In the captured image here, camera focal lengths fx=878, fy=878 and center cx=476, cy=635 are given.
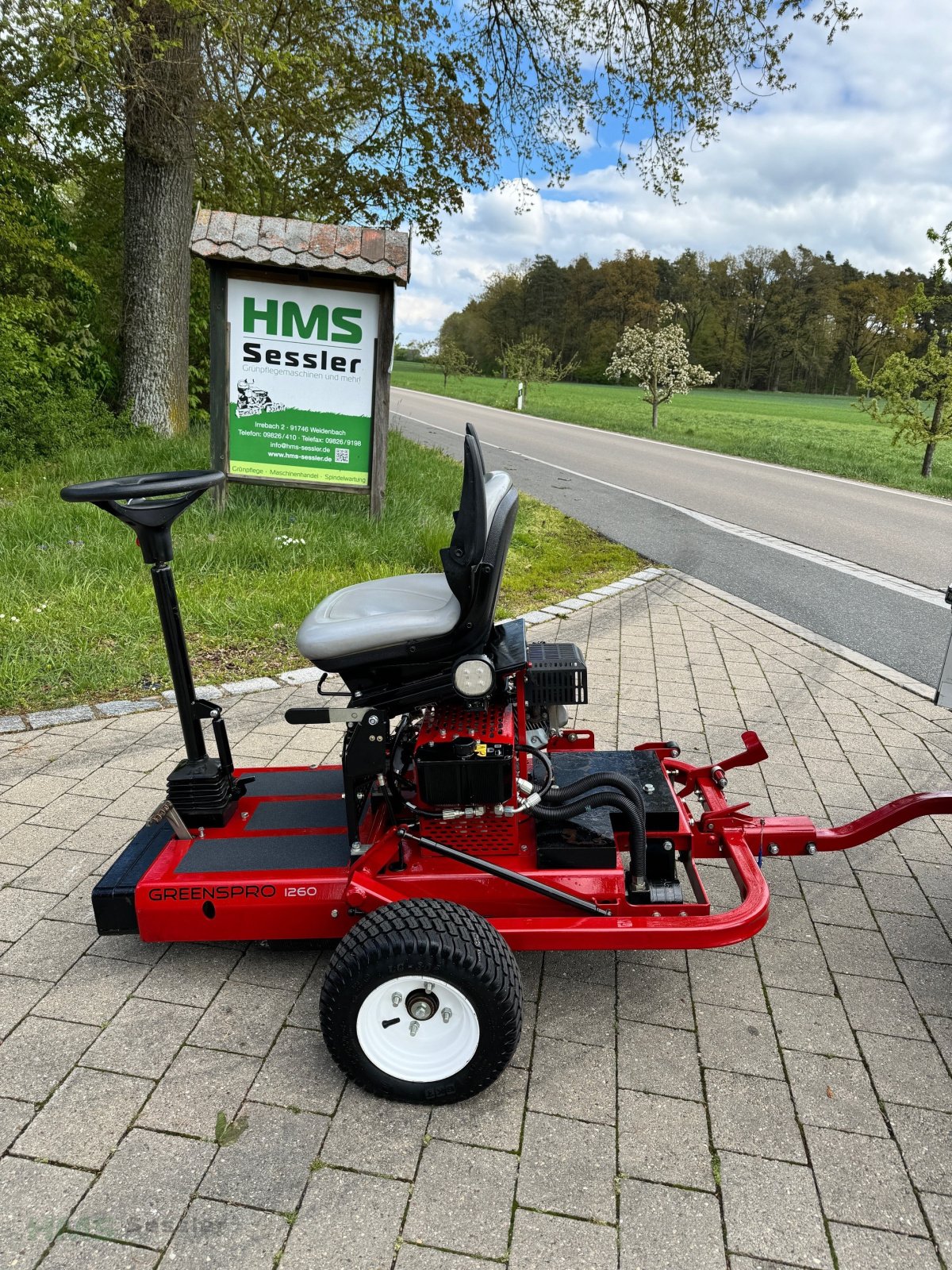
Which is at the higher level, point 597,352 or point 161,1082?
point 597,352

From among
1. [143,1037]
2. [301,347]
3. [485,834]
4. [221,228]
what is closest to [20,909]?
[143,1037]

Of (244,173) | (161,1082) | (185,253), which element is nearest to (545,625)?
(161,1082)

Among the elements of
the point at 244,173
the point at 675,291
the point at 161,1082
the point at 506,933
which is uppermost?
the point at 675,291

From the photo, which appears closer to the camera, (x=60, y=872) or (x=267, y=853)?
(x=267, y=853)

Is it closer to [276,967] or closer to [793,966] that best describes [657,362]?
[793,966]

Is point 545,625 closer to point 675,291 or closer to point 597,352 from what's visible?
point 597,352

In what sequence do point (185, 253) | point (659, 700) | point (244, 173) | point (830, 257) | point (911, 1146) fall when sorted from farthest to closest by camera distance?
point (830, 257) → point (244, 173) → point (185, 253) → point (659, 700) → point (911, 1146)

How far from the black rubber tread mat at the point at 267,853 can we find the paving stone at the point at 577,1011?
72 cm

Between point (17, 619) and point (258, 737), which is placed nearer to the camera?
point (258, 737)

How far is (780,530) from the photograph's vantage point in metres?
10.6

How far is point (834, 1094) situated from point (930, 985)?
0.66 metres

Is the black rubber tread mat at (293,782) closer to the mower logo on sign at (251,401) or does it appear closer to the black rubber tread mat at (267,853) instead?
the black rubber tread mat at (267,853)

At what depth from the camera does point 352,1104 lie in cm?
219

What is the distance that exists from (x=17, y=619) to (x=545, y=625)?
3309 mm
